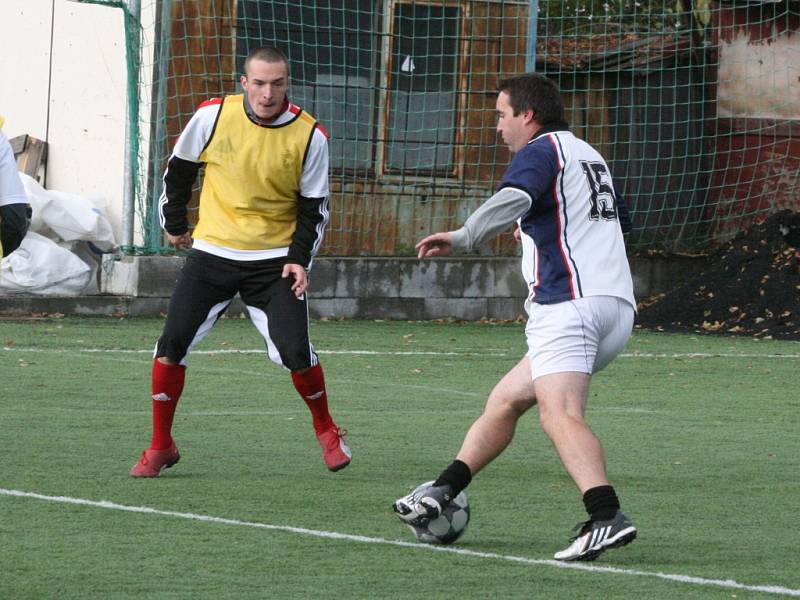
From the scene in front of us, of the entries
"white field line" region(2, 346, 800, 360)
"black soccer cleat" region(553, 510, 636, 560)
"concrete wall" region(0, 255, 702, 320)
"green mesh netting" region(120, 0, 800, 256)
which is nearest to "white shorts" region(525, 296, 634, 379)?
"black soccer cleat" region(553, 510, 636, 560)

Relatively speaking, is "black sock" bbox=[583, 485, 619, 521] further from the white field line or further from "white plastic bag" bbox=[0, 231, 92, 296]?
"white plastic bag" bbox=[0, 231, 92, 296]

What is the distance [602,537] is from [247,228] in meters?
2.71

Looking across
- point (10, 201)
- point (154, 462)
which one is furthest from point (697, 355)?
point (10, 201)

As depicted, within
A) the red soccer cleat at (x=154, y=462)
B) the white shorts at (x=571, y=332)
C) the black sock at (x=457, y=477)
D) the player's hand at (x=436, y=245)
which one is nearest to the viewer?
the player's hand at (x=436, y=245)

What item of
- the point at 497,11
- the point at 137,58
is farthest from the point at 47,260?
the point at 497,11

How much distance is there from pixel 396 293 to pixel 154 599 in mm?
13201

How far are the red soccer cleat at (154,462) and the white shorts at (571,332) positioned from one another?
7.31ft

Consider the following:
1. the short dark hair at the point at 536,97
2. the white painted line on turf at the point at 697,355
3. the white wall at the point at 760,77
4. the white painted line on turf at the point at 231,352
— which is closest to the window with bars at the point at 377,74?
the white wall at the point at 760,77

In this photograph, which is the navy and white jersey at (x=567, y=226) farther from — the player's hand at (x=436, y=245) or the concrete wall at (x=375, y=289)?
the concrete wall at (x=375, y=289)

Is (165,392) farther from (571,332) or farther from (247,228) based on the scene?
(571,332)

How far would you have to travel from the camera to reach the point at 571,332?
232 inches

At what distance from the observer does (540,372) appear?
5934mm

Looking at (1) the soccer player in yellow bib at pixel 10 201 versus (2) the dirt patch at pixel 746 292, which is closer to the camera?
(1) the soccer player in yellow bib at pixel 10 201

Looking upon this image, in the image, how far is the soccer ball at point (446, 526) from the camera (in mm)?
6062
